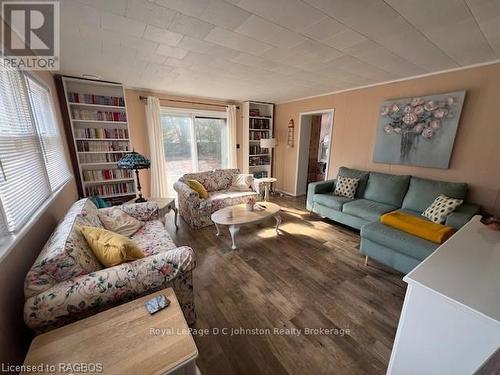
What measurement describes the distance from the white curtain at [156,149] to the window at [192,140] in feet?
0.76

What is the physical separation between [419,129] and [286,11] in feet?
8.65

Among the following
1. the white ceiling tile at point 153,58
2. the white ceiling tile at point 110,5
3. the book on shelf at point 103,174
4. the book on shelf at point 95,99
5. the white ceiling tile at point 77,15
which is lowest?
the book on shelf at point 103,174

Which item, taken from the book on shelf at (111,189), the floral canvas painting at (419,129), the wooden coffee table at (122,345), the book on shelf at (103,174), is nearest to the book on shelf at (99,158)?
the book on shelf at (103,174)

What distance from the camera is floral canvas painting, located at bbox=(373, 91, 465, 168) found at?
2.60 metres

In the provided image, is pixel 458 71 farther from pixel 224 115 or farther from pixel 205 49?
pixel 224 115

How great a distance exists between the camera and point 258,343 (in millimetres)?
1448

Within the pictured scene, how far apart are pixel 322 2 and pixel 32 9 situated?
2.01 metres

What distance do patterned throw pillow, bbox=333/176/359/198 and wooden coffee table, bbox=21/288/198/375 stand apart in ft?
10.5

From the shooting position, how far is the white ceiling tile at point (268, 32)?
156 centimetres

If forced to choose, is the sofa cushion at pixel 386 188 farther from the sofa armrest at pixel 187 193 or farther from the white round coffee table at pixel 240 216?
the sofa armrest at pixel 187 193

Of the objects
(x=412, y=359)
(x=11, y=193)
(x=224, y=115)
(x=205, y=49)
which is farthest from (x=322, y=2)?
(x=224, y=115)

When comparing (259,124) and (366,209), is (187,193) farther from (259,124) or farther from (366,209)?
(259,124)

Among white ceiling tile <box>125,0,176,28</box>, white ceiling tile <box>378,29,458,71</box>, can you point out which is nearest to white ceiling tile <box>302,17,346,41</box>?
white ceiling tile <box>378,29,458,71</box>

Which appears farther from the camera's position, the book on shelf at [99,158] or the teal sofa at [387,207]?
the book on shelf at [99,158]
